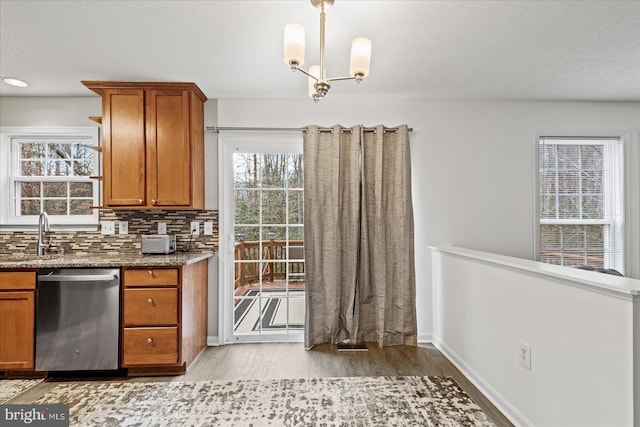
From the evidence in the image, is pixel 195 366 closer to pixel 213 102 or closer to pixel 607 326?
pixel 213 102

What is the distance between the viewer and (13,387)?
241cm

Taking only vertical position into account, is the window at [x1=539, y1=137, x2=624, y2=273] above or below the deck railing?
above

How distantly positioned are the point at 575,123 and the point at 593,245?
49.0 inches

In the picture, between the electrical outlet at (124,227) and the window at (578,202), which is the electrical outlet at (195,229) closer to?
the electrical outlet at (124,227)

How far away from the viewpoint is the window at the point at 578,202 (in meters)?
3.41

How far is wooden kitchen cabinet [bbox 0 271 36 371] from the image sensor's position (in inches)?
98.0

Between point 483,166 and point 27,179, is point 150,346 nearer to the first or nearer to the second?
point 27,179

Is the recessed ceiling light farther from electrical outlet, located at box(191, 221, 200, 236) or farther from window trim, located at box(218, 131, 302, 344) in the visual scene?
electrical outlet, located at box(191, 221, 200, 236)

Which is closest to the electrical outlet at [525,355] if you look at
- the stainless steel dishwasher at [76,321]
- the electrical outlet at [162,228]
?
the stainless steel dishwasher at [76,321]

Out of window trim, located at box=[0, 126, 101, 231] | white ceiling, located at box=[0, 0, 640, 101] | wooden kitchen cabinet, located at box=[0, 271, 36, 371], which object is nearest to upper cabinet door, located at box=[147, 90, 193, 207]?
white ceiling, located at box=[0, 0, 640, 101]

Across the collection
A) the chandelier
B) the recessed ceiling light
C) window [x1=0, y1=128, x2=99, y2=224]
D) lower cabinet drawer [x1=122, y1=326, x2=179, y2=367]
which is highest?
the recessed ceiling light

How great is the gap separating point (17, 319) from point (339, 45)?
3.07 metres

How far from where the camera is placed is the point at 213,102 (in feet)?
10.8

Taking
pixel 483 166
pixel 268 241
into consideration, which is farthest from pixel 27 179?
pixel 483 166
